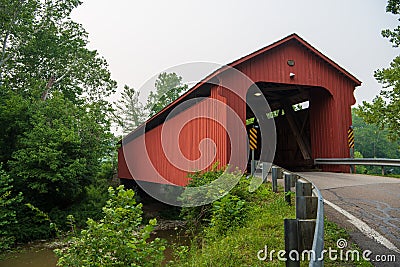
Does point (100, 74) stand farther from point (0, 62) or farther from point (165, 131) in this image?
point (165, 131)

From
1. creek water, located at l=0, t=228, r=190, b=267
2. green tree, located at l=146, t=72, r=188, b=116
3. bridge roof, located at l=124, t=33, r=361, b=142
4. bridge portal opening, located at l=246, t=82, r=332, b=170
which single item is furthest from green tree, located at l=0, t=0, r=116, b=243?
green tree, located at l=146, t=72, r=188, b=116

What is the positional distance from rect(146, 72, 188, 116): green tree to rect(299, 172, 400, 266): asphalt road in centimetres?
3851

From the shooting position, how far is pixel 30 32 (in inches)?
757

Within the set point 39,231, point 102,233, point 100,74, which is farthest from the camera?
point 100,74

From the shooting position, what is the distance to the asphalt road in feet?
11.5

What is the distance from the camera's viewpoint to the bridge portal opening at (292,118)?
1200 centimetres

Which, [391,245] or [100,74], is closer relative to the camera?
[391,245]

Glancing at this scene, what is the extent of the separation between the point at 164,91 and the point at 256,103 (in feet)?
125

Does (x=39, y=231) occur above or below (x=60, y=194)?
below

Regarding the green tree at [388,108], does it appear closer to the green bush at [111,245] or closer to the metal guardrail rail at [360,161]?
the metal guardrail rail at [360,161]

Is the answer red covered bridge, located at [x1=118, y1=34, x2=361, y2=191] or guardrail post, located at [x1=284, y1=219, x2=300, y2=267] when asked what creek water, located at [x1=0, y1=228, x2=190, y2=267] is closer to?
red covered bridge, located at [x1=118, y1=34, x2=361, y2=191]

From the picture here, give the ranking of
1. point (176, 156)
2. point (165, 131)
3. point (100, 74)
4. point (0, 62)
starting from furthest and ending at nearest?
point (100, 74) < point (0, 62) < point (165, 131) < point (176, 156)

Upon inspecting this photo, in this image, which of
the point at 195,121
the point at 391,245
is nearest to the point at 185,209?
the point at 195,121

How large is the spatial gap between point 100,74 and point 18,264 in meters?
14.2
